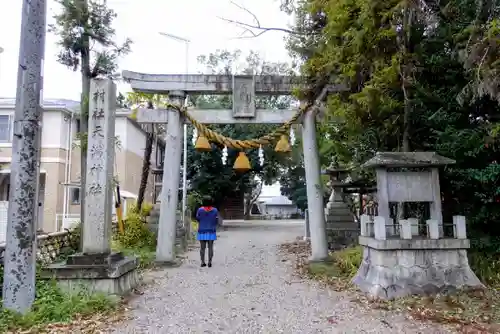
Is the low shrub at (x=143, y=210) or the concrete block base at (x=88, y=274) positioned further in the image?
the low shrub at (x=143, y=210)

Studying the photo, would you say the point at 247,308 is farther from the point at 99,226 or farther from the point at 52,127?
the point at 52,127

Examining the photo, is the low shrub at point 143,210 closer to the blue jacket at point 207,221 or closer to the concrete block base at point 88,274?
the blue jacket at point 207,221

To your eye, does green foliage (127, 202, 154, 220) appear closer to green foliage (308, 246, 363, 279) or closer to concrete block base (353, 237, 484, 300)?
green foliage (308, 246, 363, 279)

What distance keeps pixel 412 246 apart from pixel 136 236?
9.26m

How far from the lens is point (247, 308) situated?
19.5ft

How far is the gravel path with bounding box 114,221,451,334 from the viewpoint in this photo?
5.05 meters

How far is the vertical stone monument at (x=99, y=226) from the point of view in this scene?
610cm

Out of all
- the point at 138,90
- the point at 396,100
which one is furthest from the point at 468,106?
the point at 138,90

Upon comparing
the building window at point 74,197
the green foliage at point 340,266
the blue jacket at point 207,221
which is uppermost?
the building window at point 74,197

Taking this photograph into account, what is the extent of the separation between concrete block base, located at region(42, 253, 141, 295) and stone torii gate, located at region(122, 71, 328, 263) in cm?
359

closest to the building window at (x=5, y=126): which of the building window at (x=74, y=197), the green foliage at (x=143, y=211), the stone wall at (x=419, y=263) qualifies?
the building window at (x=74, y=197)

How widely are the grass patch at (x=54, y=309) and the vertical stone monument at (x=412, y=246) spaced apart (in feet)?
13.9

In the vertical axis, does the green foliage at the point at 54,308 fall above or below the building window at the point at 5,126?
below

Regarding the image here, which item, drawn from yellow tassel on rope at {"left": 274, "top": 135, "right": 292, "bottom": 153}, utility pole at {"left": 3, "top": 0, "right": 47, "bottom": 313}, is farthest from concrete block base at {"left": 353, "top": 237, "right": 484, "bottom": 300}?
utility pole at {"left": 3, "top": 0, "right": 47, "bottom": 313}
